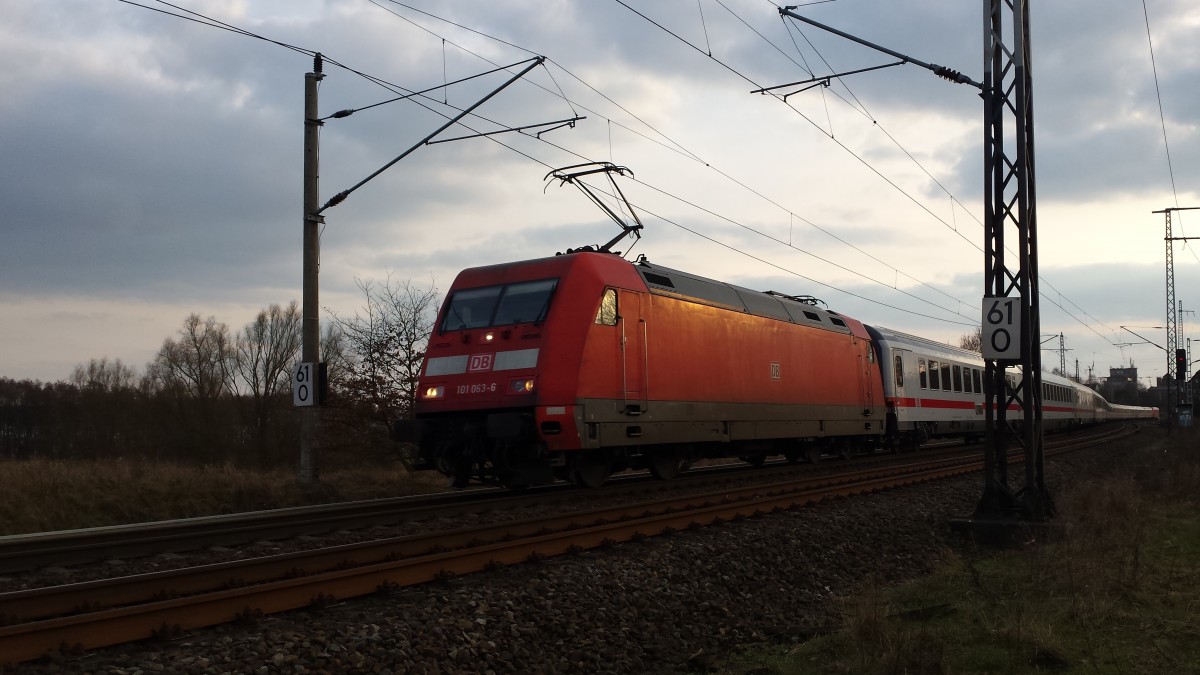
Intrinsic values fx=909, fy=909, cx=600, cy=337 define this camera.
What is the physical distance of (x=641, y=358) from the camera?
13891mm

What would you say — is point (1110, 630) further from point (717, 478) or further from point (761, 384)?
point (761, 384)

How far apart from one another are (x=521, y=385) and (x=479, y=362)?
39.5 inches

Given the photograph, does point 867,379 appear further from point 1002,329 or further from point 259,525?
point 259,525

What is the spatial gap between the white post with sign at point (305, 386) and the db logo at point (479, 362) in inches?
133

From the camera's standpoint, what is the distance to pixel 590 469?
13727 mm

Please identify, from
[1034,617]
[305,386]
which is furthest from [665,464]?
[1034,617]

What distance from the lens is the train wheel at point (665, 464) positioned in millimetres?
15234

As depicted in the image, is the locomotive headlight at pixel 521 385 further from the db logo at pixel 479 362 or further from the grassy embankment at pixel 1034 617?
the grassy embankment at pixel 1034 617

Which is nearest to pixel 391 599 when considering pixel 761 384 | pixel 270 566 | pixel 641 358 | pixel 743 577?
pixel 270 566

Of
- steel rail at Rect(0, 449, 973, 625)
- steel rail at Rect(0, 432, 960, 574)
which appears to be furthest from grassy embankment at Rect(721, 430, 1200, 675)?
steel rail at Rect(0, 432, 960, 574)

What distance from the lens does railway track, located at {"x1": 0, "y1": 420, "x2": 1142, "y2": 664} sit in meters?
5.24

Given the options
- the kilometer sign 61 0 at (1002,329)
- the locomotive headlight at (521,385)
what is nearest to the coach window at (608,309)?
the locomotive headlight at (521,385)

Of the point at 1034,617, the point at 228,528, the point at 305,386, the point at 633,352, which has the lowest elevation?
the point at 1034,617

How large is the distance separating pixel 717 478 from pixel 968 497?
4.19 metres
